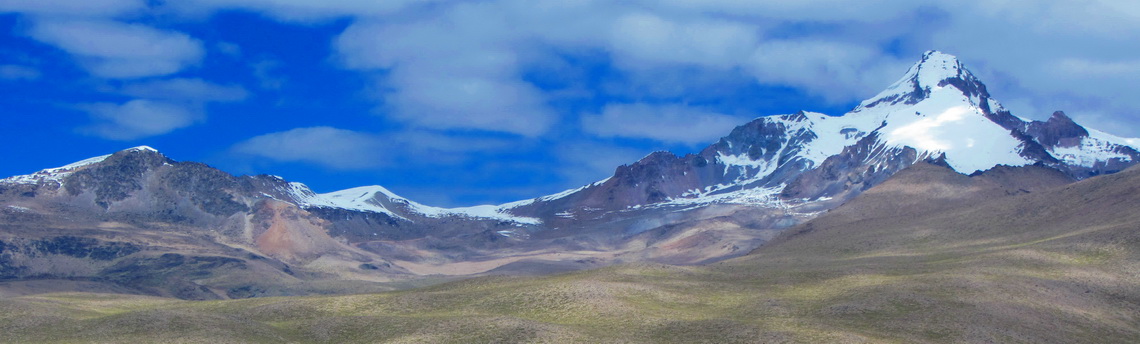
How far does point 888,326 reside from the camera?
130m

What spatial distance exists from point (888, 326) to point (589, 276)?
182 ft

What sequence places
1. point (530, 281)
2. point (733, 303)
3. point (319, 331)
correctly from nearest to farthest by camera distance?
point (319, 331) → point (733, 303) → point (530, 281)

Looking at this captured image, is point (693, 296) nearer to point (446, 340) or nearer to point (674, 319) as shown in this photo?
point (674, 319)

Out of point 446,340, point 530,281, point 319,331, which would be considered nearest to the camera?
point 446,340

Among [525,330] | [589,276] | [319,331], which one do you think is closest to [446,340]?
[525,330]

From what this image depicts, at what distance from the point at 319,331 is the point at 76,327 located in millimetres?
26910

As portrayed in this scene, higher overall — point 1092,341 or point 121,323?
point 121,323

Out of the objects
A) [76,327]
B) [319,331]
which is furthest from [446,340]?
[76,327]

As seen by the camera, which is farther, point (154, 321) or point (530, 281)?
point (530, 281)

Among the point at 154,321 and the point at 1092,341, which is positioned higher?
the point at 154,321

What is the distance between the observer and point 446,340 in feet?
406

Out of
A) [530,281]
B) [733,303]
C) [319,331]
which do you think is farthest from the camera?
[530,281]

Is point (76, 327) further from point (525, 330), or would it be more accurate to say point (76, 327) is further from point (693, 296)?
point (693, 296)

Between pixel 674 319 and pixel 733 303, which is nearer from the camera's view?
pixel 674 319
